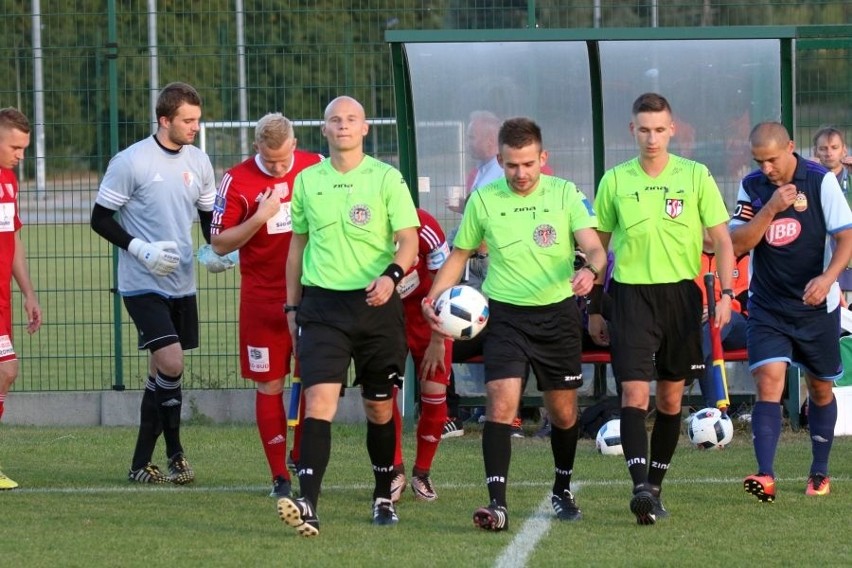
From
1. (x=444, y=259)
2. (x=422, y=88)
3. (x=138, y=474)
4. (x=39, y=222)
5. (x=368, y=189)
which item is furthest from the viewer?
(x=39, y=222)

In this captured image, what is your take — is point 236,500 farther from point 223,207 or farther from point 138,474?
point 223,207

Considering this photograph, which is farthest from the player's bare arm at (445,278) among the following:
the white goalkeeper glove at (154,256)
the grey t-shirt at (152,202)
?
the grey t-shirt at (152,202)

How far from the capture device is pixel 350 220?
6648 mm

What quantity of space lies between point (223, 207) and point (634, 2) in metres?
4.69

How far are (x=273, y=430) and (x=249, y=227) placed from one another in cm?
110

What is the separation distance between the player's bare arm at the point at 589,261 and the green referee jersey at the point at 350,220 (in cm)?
78

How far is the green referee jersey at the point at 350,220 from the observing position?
6648 millimetres

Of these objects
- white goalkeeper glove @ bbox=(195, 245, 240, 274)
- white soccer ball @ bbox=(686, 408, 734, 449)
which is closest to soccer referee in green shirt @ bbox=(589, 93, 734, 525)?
white soccer ball @ bbox=(686, 408, 734, 449)

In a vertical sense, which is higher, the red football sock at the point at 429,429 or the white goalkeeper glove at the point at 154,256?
the white goalkeeper glove at the point at 154,256

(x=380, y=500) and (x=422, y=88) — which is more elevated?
(x=422, y=88)

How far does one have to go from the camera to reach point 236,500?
7.59 meters

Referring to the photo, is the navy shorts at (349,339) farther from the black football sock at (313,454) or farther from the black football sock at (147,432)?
the black football sock at (147,432)

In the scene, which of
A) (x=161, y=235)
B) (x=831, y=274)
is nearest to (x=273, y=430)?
(x=161, y=235)

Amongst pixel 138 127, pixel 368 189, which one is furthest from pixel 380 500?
pixel 138 127
